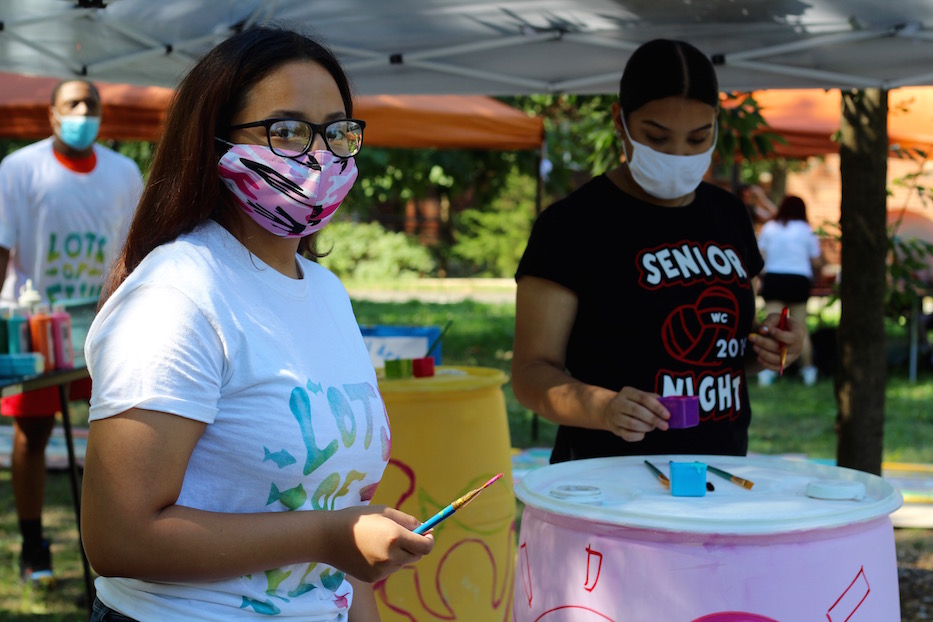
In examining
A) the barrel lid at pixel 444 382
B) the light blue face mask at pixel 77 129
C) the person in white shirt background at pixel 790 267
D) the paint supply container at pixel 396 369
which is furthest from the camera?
the person in white shirt background at pixel 790 267

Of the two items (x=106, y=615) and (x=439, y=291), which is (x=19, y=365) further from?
(x=439, y=291)

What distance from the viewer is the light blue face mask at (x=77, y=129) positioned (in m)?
4.53

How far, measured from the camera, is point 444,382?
3064 millimetres

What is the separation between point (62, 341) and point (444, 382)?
1.51 meters

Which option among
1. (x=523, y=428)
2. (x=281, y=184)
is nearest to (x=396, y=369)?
(x=281, y=184)

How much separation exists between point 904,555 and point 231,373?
4192 mm

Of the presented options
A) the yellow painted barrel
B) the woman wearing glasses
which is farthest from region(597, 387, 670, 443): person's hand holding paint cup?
the yellow painted barrel

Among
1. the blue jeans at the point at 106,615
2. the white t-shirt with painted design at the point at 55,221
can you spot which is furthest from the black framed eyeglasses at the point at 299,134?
the white t-shirt with painted design at the point at 55,221

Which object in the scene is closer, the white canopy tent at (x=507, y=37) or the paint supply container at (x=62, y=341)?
the white canopy tent at (x=507, y=37)

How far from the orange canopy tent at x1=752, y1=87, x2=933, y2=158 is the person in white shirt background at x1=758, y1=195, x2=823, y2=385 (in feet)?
2.52

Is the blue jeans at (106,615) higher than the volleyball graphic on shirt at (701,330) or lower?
lower

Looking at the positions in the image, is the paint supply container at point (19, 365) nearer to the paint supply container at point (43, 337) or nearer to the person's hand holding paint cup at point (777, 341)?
the paint supply container at point (43, 337)

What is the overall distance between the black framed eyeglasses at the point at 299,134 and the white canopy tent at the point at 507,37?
5.87ft

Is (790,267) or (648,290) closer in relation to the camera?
(648,290)
